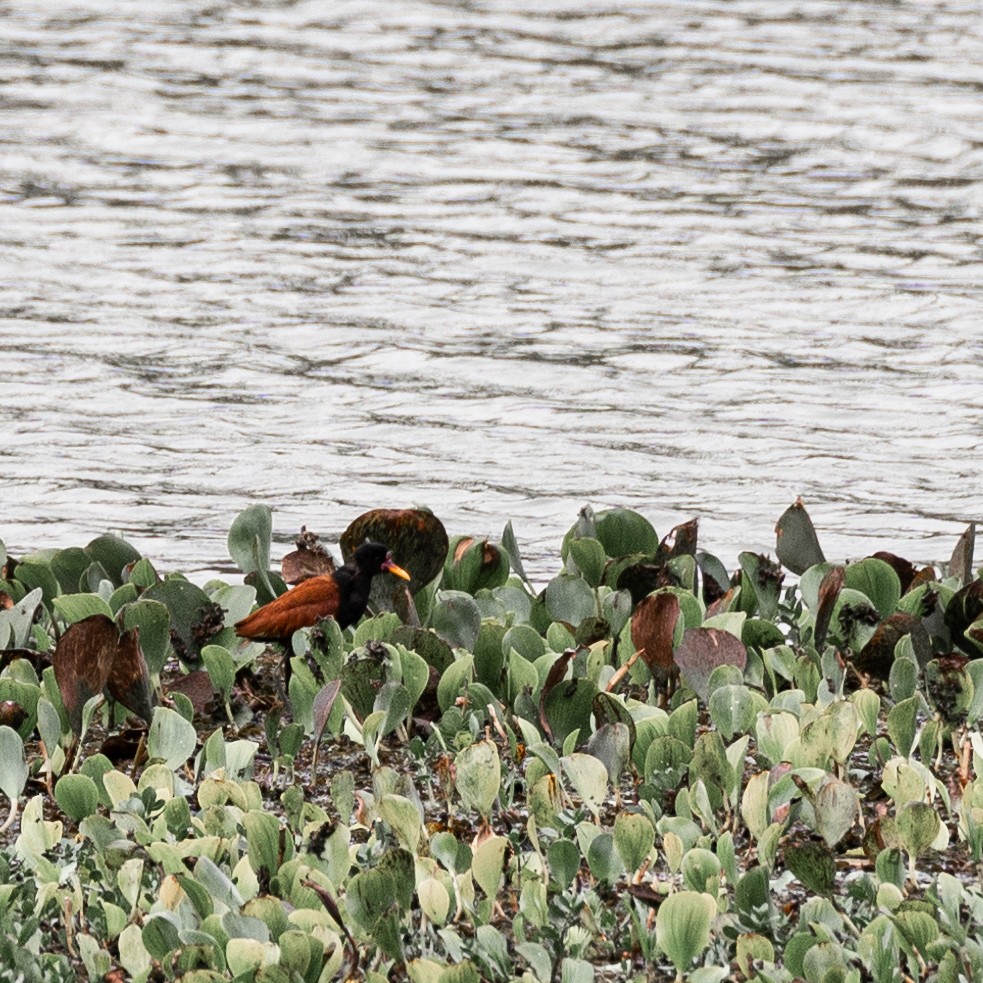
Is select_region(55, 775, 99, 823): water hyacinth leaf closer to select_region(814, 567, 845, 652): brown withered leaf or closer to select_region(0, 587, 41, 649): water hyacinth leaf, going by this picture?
select_region(0, 587, 41, 649): water hyacinth leaf

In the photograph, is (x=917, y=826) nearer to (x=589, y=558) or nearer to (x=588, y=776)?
(x=588, y=776)

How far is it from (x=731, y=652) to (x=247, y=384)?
4.08 m

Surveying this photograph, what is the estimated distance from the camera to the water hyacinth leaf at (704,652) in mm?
3639

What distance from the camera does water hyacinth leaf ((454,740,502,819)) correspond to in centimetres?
305

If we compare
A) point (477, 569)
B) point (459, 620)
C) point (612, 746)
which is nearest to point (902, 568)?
point (477, 569)

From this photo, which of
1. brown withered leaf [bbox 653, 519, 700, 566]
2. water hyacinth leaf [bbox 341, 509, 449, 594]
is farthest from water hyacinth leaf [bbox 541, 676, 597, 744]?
brown withered leaf [bbox 653, 519, 700, 566]

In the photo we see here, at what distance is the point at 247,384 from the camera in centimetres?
738

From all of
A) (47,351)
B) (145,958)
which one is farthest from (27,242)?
(145,958)

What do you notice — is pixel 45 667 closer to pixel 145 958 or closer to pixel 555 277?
pixel 145 958

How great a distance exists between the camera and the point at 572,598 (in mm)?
4102

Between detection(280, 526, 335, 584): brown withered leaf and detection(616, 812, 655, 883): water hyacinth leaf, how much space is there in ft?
5.50

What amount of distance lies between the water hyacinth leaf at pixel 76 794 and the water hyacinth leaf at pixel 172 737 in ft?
0.73

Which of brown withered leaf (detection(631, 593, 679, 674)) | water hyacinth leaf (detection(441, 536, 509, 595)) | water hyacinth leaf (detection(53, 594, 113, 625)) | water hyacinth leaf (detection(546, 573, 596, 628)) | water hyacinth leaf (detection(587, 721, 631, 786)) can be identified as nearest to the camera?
water hyacinth leaf (detection(587, 721, 631, 786))

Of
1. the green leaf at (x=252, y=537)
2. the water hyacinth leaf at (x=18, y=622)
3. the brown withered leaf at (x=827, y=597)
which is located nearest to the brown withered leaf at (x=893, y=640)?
the brown withered leaf at (x=827, y=597)
